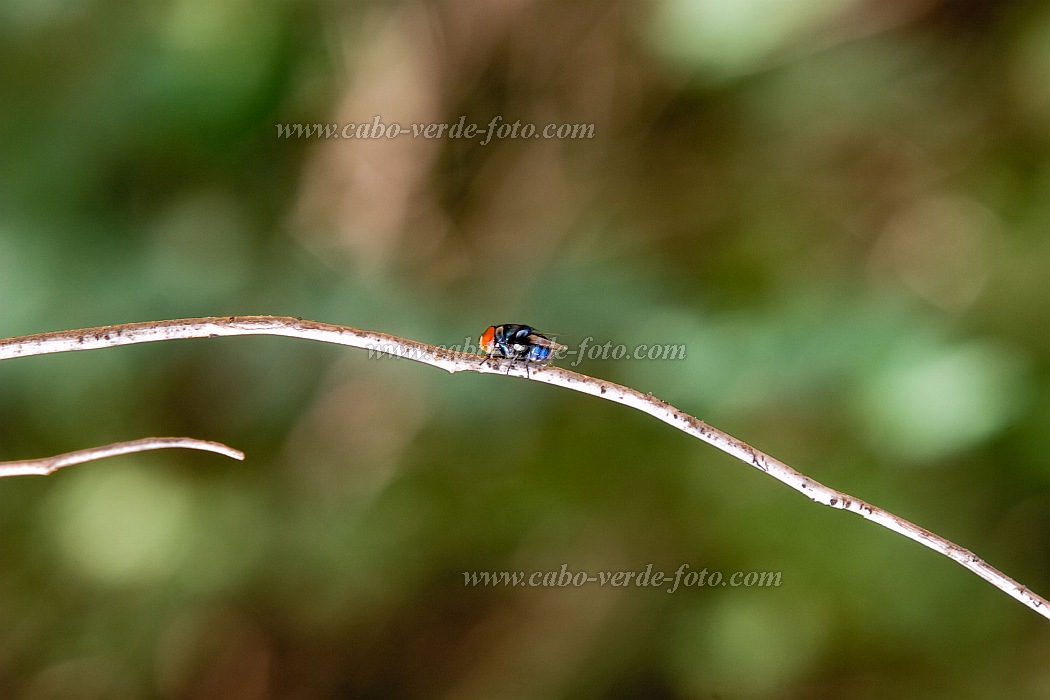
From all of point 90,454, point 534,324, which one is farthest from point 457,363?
point 534,324

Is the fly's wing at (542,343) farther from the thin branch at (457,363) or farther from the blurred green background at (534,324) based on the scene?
the blurred green background at (534,324)

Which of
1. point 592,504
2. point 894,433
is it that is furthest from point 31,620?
point 894,433

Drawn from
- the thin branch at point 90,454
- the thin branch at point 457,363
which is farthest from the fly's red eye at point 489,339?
the thin branch at point 90,454

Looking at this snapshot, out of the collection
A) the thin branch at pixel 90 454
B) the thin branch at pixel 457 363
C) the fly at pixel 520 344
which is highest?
the fly at pixel 520 344

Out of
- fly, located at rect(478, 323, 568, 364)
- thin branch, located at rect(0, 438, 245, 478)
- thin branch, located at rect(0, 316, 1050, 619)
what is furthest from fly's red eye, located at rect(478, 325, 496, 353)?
thin branch, located at rect(0, 438, 245, 478)

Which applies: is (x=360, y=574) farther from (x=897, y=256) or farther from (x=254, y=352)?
(x=897, y=256)

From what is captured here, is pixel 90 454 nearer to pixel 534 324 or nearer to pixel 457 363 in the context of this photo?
pixel 457 363

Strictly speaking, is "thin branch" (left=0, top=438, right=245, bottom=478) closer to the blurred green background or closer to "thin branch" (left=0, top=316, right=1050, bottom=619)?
"thin branch" (left=0, top=316, right=1050, bottom=619)
